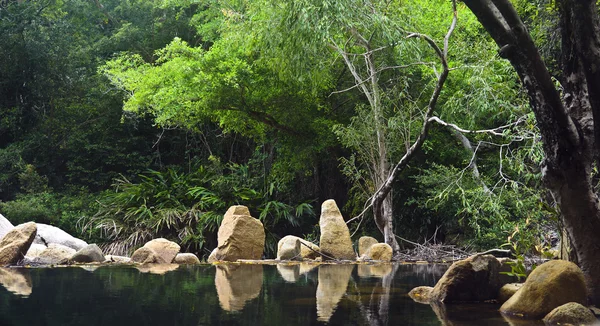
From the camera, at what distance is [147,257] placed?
10.5m

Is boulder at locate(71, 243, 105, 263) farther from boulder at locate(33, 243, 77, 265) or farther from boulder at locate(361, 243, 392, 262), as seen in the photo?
boulder at locate(361, 243, 392, 262)

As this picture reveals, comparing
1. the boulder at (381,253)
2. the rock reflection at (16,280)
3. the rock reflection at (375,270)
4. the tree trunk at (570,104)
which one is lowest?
the rock reflection at (16,280)

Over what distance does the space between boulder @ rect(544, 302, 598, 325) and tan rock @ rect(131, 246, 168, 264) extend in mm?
7269

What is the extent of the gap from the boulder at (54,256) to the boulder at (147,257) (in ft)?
3.49

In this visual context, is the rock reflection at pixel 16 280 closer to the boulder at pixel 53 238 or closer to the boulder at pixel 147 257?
the boulder at pixel 147 257

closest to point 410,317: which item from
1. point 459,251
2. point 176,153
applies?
point 459,251

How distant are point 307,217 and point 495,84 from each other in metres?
5.85

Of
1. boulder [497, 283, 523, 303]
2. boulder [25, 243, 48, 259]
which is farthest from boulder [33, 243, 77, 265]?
boulder [497, 283, 523, 303]

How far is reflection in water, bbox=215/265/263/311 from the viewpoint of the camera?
5439mm

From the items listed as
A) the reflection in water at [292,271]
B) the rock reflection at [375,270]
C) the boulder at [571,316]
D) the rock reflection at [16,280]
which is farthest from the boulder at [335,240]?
the boulder at [571,316]

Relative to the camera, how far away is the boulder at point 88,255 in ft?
33.2

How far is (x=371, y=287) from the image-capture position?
6.84 meters

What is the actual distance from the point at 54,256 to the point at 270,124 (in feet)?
20.5

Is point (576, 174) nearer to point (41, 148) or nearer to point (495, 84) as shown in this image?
Answer: point (495, 84)
